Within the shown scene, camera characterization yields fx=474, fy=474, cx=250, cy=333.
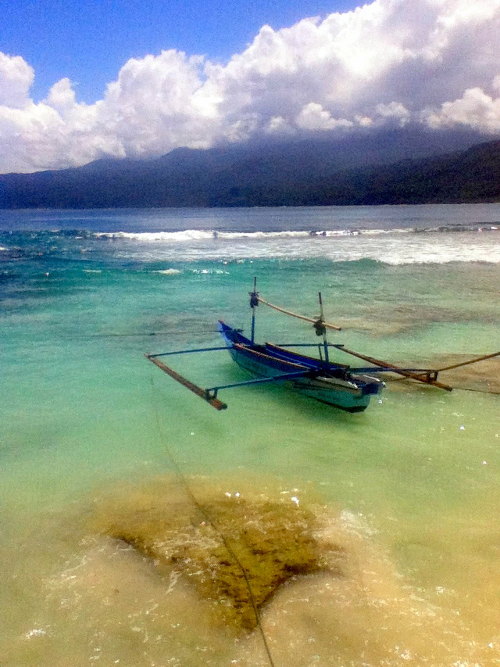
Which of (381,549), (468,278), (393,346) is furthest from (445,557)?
(468,278)

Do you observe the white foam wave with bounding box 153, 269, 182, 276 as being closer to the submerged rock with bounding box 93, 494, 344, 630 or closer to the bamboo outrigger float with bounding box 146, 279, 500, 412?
the bamboo outrigger float with bounding box 146, 279, 500, 412

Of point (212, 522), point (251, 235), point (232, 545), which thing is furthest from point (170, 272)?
point (251, 235)

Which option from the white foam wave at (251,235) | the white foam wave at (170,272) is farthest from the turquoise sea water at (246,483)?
the white foam wave at (251,235)

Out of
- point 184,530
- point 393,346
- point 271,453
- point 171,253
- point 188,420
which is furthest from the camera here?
point 171,253

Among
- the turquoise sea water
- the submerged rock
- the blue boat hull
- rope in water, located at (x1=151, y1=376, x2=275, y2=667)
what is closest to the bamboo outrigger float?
the blue boat hull

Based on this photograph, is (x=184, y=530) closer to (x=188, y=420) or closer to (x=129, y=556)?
(x=129, y=556)

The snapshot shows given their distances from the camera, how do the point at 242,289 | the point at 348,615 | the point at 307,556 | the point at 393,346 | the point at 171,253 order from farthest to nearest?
1. the point at 171,253
2. the point at 242,289
3. the point at 393,346
4. the point at 307,556
5. the point at 348,615

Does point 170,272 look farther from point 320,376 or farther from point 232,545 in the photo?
point 232,545
